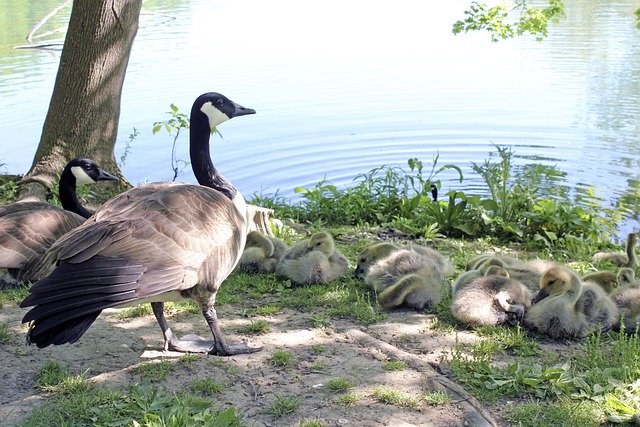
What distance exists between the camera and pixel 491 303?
5625 millimetres

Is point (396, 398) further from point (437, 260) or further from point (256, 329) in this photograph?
point (437, 260)

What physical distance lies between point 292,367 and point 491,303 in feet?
5.23

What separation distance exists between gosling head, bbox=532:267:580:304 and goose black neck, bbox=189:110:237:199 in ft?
8.09

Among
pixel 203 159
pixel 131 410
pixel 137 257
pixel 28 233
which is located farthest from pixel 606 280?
pixel 28 233

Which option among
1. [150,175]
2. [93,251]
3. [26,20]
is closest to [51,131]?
[150,175]

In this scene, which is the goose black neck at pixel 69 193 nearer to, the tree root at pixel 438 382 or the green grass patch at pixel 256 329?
the green grass patch at pixel 256 329

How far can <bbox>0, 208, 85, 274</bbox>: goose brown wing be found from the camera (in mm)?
6332

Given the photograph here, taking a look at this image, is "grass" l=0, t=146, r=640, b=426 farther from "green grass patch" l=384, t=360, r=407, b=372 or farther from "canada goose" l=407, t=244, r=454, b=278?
"canada goose" l=407, t=244, r=454, b=278

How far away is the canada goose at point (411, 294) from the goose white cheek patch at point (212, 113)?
1921 millimetres

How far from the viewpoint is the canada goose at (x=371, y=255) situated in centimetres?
689

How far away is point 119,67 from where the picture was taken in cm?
935

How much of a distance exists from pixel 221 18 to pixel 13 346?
27.1 metres

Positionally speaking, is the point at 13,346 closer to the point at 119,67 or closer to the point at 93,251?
the point at 93,251

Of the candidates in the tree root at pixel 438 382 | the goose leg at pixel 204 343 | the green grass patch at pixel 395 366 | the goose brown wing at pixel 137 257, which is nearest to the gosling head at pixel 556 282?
the tree root at pixel 438 382
